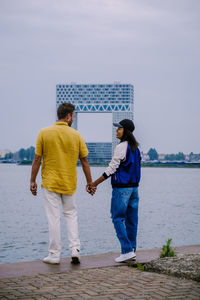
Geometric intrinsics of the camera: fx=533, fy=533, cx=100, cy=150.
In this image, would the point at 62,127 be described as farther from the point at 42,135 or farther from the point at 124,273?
the point at 124,273

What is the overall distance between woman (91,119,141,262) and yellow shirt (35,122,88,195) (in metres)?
0.40

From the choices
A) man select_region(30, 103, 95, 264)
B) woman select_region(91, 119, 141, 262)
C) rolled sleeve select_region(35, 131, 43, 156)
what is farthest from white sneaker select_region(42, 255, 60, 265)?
rolled sleeve select_region(35, 131, 43, 156)

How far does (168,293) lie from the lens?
16.0 feet

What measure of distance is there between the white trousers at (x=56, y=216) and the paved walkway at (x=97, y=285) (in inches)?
15.1

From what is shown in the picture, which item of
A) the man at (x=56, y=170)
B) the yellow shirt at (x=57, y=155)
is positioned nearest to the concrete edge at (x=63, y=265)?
the man at (x=56, y=170)

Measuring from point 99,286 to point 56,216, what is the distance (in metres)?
1.40

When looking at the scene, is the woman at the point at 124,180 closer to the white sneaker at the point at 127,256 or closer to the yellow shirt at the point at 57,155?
the white sneaker at the point at 127,256

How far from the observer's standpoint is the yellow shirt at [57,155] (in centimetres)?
628

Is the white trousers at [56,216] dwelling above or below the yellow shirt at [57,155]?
below

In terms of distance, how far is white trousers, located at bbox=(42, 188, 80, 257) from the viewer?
6.31m

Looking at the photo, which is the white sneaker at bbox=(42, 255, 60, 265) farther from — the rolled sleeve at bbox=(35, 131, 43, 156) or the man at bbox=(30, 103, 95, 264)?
the rolled sleeve at bbox=(35, 131, 43, 156)

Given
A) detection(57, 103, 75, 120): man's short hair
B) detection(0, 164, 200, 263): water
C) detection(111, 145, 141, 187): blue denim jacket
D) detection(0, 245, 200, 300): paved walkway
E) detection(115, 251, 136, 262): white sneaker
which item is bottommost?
detection(0, 164, 200, 263): water

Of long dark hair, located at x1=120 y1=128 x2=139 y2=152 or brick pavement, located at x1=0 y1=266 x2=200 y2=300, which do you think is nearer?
brick pavement, located at x1=0 y1=266 x2=200 y2=300

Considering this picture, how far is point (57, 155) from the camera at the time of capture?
629cm
